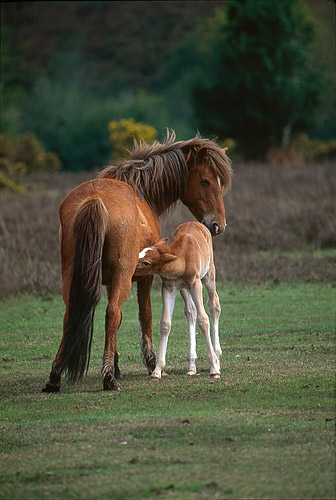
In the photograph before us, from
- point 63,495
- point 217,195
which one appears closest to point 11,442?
point 63,495

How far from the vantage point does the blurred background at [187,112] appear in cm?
1809

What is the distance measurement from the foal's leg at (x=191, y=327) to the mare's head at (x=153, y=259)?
678 mm

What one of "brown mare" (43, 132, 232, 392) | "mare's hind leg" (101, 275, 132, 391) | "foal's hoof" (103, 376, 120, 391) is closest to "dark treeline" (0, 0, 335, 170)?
"brown mare" (43, 132, 232, 392)

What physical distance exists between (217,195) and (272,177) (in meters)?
17.1

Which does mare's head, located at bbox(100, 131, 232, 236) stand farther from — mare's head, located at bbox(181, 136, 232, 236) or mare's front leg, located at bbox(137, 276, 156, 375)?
mare's front leg, located at bbox(137, 276, 156, 375)

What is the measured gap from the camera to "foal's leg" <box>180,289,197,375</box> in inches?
286

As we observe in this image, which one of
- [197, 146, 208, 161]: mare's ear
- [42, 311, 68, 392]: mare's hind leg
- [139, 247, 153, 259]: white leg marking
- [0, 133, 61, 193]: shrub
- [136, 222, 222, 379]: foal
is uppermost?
[197, 146, 208, 161]: mare's ear

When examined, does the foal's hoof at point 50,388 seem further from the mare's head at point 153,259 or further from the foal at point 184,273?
the mare's head at point 153,259

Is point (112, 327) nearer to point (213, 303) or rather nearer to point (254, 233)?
point (213, 303)

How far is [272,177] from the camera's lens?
25.0m

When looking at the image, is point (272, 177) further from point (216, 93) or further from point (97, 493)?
point (97, 493)

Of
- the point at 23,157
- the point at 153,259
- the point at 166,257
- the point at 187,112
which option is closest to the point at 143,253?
the point at 153,259

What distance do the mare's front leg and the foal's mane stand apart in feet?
2.82

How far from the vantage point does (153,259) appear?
6953 millimetres
